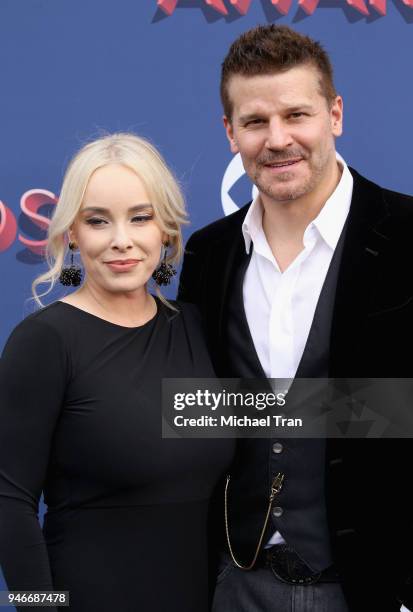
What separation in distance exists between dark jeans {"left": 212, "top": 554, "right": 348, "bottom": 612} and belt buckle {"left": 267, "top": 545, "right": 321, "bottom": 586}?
1cm

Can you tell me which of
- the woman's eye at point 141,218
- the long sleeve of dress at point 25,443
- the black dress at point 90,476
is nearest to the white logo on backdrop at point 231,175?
the woman's eye at point 141,218

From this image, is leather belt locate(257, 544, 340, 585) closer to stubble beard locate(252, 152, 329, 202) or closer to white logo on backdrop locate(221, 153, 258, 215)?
stubble beard locate(252, 152, 329, 202)

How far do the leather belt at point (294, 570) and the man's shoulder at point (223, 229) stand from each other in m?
0.76

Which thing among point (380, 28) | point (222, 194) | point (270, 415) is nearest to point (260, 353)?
point (270, 415)

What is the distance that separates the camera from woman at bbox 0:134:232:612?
1605 mm

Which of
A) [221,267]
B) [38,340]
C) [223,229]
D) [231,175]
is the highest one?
[231,175]

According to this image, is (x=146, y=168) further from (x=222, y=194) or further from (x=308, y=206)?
(x=222, y=194)

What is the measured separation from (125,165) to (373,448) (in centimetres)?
78

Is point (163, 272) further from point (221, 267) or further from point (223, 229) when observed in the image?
point (223, 229)

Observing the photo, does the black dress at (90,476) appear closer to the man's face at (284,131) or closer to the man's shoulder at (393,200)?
the man's face at (284,131)

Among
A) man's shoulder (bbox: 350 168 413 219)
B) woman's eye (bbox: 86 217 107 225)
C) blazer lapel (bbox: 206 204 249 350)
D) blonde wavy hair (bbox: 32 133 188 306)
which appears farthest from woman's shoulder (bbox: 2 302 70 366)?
man's shoulder (bbox: 350 168 413 219)

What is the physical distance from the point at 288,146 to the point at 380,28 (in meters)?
0.86

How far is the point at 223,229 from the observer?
210 cm

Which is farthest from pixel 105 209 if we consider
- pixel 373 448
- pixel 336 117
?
pixel 373 448
